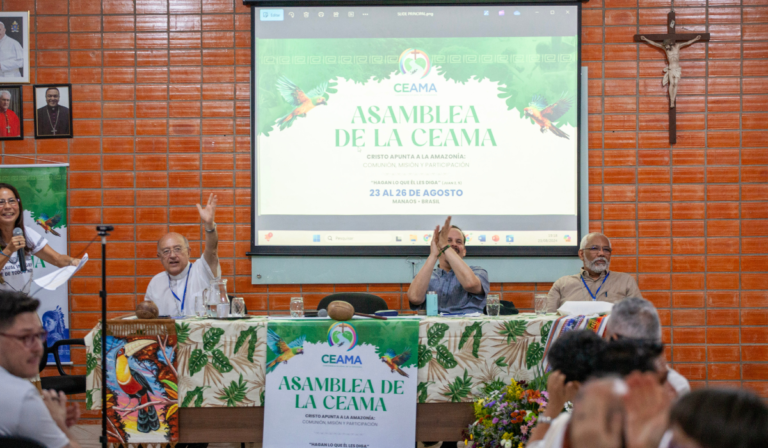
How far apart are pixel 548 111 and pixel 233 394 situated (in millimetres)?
2753

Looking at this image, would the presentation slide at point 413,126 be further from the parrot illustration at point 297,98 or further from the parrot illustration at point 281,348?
the parrot illustration at point 281,348

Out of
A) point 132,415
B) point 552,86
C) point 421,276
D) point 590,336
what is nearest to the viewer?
point 590,336

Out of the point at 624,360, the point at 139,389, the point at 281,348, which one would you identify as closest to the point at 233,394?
the point at 281,348

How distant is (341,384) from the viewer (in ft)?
9.01

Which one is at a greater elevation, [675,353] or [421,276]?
[421,276]

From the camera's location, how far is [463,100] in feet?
13.1

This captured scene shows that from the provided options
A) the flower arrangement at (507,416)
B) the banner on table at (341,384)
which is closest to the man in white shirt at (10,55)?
the banner on table at (341,384)

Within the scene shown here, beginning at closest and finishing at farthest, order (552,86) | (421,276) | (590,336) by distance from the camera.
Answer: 1. (590,336)
2. (421,276)
3. (552,86)

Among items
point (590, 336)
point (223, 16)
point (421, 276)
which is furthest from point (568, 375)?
point (223, 16)

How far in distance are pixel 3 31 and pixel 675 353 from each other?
5247 millimetres

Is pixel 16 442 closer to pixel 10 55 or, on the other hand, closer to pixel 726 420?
pixel 726 420

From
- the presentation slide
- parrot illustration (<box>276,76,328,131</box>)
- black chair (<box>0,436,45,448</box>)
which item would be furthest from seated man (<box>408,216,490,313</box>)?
black chair (<box>0,436,45,448</box>)

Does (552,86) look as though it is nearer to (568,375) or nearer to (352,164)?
(352,164)

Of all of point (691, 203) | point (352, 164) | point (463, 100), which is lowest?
point (691, 203)
